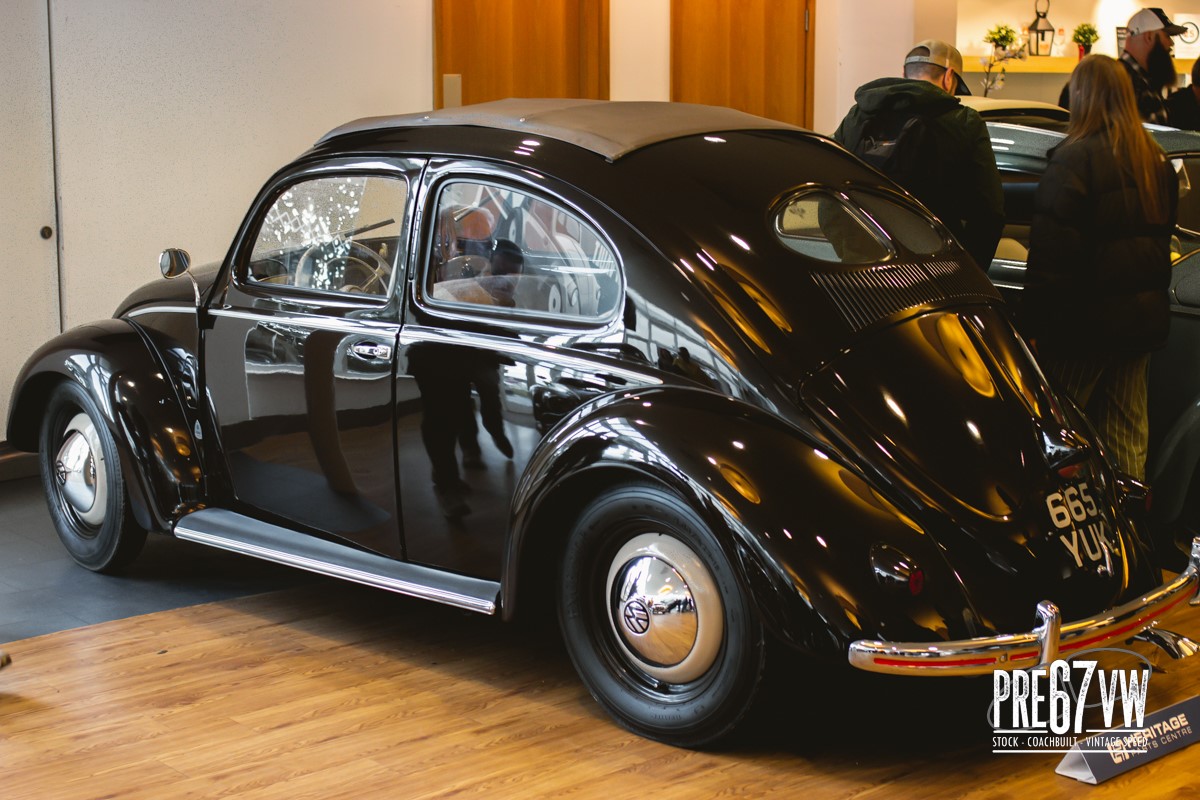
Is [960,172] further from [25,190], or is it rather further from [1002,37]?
[1002,37]

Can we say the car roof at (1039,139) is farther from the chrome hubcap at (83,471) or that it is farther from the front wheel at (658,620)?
the chrome hubcap at (83,471)

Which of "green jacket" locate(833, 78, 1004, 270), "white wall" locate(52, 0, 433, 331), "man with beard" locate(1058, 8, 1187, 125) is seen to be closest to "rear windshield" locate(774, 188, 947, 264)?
"green jacket" locate(833, 78, 1004, 270)

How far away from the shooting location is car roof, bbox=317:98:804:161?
375 centimetres

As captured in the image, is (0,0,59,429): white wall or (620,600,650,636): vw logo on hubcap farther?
(0,0,59,429): white wall

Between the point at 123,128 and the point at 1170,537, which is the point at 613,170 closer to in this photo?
the point at 1170,537

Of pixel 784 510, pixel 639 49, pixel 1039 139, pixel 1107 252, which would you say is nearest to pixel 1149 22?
pixel 1039 139

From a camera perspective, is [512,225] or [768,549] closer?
[768,549]

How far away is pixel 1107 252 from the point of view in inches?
189

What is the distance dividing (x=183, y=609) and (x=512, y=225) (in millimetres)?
1735

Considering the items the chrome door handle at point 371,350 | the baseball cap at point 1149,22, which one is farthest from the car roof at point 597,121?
the baseball cap at point 1149,22

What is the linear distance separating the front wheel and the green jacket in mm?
2735

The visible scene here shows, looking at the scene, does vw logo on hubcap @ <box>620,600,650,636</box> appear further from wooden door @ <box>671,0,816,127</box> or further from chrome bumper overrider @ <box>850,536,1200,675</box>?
wooden door @ <box>671,0,816,127</box>

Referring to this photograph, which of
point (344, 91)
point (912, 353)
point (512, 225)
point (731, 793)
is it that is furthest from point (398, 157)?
point (344, 91)

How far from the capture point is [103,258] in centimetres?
670
